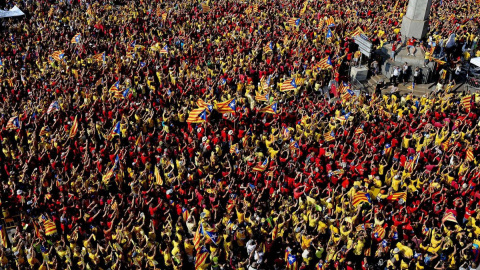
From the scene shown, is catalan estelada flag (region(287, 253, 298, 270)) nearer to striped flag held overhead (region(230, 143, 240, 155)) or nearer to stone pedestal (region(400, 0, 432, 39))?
striped flag held overhead (region(230, 143, 240, 155))

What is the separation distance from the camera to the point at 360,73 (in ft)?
71.4

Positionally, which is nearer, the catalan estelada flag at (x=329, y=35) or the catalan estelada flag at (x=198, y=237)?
the catalan estelada flag at (x=198, y=237)

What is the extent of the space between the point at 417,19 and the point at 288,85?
10.3 m

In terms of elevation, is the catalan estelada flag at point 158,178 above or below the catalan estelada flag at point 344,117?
below

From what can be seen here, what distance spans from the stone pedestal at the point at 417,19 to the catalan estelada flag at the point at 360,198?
1553 cm

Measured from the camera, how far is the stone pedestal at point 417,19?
23.2 m

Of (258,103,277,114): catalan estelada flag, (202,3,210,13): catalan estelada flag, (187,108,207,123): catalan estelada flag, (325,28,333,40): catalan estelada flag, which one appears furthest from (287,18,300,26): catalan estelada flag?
(187,108,207,123): catalan estelada flag

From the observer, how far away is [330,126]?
15383mm

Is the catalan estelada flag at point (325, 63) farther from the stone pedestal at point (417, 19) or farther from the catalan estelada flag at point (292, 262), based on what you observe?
the catalan estelada flag at point (292, 262)

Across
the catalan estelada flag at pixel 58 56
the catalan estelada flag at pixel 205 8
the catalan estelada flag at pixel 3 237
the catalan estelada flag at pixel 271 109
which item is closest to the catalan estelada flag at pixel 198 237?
the catalan estelada flag at pixel 3 237

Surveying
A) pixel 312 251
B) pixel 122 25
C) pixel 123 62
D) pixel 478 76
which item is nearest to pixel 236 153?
pixel 312 251

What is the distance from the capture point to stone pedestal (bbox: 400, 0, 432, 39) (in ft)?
76.1

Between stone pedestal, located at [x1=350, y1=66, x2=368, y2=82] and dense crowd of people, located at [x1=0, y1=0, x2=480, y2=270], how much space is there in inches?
23.9

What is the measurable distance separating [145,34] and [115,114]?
36.5 feet
